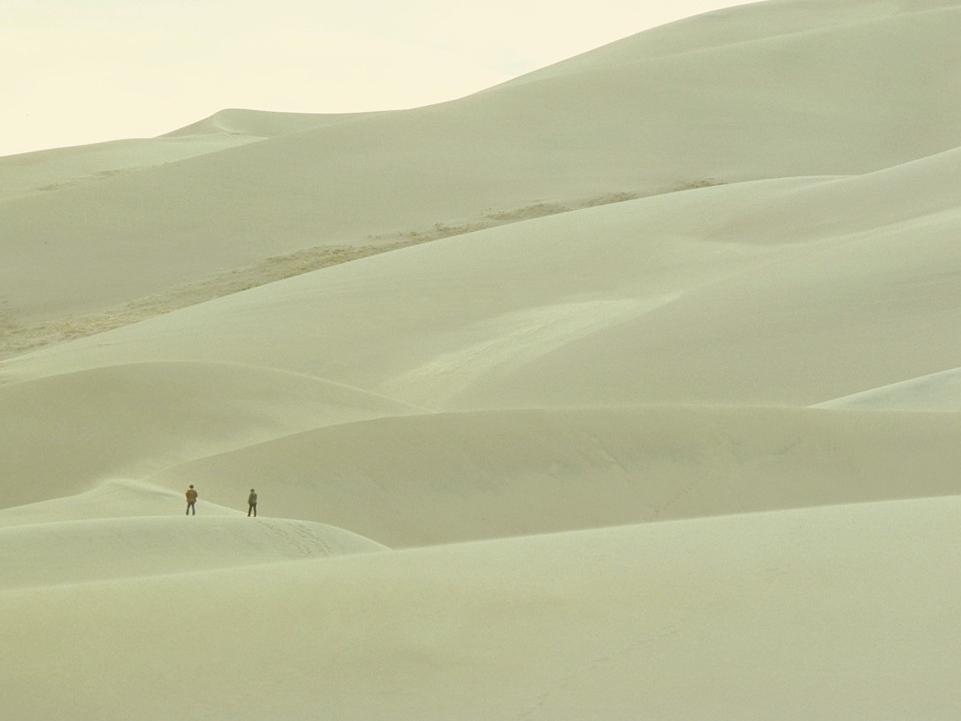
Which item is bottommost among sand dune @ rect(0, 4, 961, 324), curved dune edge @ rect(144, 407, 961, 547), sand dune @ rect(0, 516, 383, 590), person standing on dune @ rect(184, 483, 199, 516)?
curved dune edge @ rect(144, 407, 961, 547)

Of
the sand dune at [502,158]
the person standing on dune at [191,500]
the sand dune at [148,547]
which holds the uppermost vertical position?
the sand dune at [502,158]

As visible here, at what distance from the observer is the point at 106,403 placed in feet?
37.6

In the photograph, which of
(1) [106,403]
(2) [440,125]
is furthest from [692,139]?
(1) [106,403]

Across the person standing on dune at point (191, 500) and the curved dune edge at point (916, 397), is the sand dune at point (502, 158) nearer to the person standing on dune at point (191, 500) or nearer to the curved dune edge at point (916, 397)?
the curved dune edge at point (916, 397)

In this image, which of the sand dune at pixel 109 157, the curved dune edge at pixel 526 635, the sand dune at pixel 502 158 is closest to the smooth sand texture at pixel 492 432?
the curved dune edge at pixel 526 635

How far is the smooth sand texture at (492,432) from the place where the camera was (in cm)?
413

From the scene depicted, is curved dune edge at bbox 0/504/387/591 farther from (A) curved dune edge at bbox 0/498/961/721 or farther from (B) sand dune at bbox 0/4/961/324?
(B) sand dune at bbox 0/4/961/324

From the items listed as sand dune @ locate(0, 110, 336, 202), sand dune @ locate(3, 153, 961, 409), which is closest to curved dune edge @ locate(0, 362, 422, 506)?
sand dune @ locate(3, 153, 961, 409)

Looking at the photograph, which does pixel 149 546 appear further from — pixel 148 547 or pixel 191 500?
pixel 191 500

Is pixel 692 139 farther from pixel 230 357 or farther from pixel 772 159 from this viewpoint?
pixel 230 357

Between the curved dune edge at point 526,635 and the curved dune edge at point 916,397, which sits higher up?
the curved dune edge at point 526,635

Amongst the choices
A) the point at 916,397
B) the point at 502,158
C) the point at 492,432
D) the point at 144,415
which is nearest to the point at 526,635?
the point at 492,432

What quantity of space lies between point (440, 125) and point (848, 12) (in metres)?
20.3

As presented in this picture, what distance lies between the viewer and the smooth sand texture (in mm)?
4133
